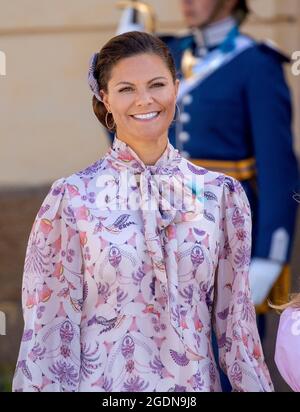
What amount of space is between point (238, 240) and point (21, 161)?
2973mm

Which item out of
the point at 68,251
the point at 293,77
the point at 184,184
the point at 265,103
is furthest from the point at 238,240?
the point at 293,77

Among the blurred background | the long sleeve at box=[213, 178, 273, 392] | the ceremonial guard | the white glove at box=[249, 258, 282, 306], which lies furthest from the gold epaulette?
the long sleeve at box=[213, 178, 273, 392]

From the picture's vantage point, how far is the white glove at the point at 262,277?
15.1 ft

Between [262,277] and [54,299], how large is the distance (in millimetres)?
1535

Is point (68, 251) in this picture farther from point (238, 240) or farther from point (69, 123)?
point (69, 123)

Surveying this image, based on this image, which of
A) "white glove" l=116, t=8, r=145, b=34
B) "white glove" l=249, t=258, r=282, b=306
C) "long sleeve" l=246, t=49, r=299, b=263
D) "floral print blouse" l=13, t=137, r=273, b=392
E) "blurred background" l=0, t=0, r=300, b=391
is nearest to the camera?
"floral print blouse" l=13, t=137, r=273, b=392

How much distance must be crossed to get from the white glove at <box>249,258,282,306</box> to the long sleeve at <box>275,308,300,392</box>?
1.23 m

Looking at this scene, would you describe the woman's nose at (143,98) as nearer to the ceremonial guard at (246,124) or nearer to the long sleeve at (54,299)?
the long sleeve at (54,299)

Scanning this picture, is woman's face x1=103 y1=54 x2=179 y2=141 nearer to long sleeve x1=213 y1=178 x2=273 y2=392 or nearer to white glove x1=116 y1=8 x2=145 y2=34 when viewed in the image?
long sleeve x1=213 y1=178 x2=273 y2=392

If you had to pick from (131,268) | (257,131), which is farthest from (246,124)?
(131,268)

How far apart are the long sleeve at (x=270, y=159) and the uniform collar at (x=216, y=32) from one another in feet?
0.57

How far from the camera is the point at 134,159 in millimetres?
3271

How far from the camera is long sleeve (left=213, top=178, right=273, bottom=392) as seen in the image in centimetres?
330

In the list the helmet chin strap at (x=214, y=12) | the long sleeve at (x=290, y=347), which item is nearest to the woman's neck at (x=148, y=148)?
the long sleeve at (x=290, y=347)
